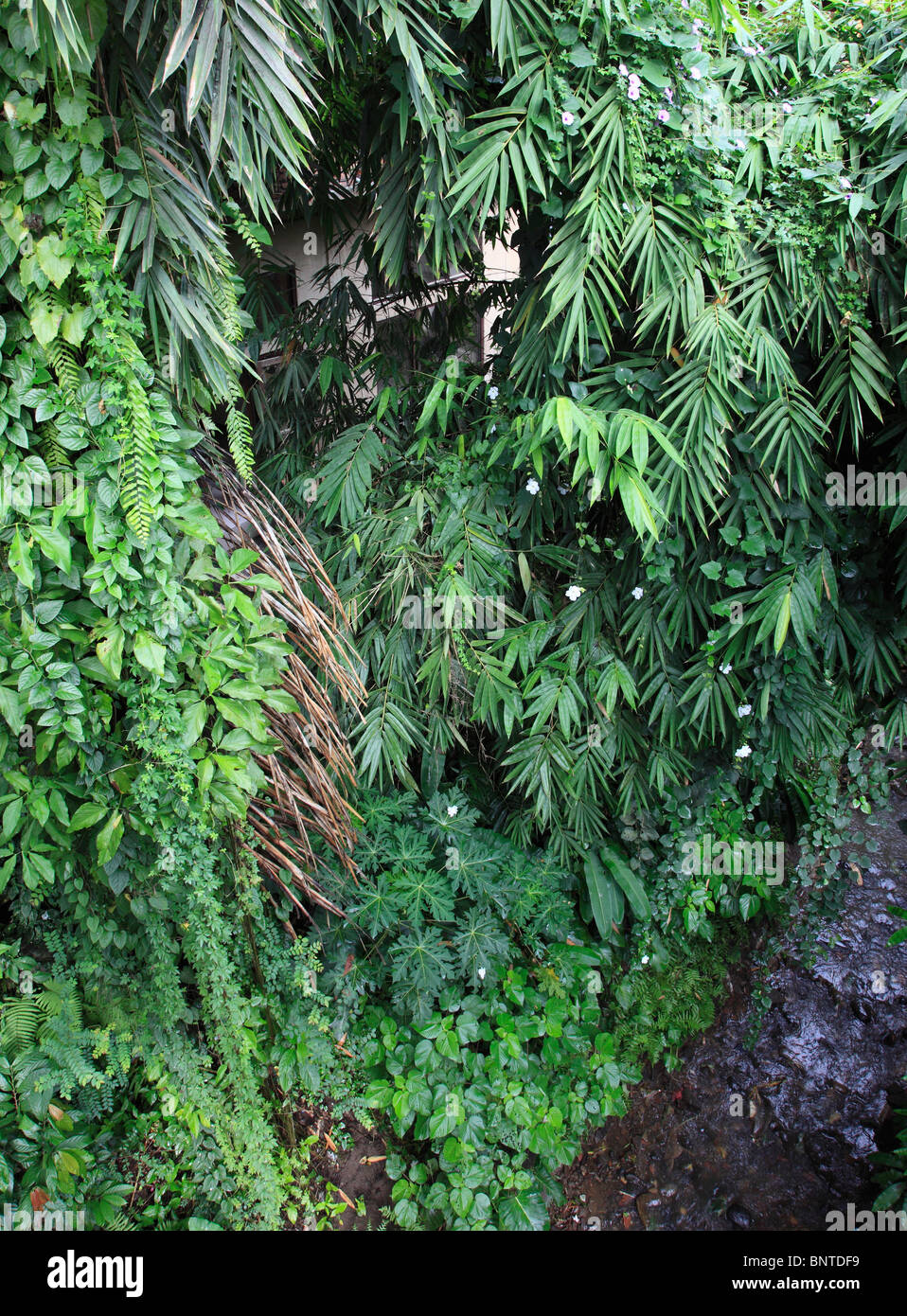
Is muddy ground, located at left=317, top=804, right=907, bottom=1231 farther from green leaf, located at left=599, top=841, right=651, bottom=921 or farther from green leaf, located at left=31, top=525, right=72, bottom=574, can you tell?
green leaf, located at left=31, top=525, right=72, bottom=574

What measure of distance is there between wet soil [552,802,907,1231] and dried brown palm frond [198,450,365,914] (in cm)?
130

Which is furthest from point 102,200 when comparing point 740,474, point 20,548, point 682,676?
point 682,676

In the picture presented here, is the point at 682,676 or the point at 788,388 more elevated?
the point at 788,388

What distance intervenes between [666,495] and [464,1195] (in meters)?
1.83

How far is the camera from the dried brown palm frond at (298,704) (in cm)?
181

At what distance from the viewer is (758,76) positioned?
1.95m

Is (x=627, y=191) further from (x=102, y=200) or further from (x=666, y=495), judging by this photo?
(x=102, y=200)

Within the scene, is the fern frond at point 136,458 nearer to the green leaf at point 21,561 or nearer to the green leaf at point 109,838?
the green leaf at point 21,561

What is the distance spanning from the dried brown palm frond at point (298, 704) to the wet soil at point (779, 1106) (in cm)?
130

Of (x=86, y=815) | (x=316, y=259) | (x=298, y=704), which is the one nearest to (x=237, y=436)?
(x=298, y=704)

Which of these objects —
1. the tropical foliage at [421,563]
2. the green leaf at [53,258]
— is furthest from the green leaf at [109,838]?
the green leaf at [53,258]

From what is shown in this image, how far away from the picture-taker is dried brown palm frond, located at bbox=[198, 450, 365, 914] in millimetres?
1806

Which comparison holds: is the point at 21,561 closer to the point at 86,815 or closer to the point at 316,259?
the point at 86,815
